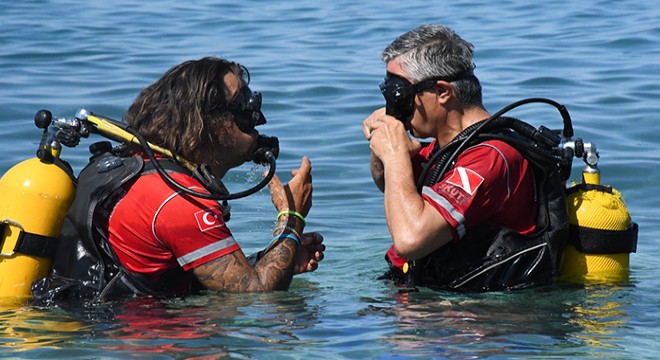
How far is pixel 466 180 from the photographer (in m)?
5.22

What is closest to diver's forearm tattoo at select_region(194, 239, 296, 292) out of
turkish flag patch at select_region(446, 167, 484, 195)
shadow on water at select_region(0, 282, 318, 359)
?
shadow on water at select_region(0, 282, 318, 359)

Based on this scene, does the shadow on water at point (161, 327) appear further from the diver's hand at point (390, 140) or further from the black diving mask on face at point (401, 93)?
the black diving mask on face at point (401, 93)

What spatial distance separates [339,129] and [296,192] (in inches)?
203

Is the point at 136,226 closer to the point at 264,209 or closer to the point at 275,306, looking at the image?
the point at 275,306

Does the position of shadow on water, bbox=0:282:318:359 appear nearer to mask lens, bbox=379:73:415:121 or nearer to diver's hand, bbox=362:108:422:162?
diver's hand, bbox=362:108:422:162

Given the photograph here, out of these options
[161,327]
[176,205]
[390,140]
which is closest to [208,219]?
[176,205]

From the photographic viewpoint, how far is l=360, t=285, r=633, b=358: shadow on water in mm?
4895

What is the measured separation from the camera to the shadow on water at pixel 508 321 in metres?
4.89

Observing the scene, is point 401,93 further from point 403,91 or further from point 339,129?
point 339,129

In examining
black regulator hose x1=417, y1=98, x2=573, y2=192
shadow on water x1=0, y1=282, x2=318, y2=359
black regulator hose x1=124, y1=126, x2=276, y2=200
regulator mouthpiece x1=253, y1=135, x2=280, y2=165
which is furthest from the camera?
regulator mouthpiece x1=253, y1=135, x2=280, y2=165

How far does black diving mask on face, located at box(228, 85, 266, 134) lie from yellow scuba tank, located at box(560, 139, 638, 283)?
1.58m

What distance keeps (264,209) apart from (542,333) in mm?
3793

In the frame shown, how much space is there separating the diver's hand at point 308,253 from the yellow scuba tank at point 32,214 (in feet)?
3.80

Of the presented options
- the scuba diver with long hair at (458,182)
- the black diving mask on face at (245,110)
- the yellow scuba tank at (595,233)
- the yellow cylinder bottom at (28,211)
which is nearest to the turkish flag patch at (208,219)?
the black diving mask on face at (245,110)
